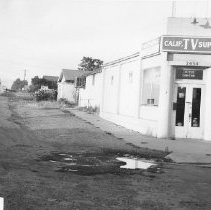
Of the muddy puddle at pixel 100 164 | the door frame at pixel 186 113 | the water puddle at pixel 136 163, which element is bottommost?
the water puddle at pixel 136 163

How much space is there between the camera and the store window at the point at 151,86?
64.6 feet

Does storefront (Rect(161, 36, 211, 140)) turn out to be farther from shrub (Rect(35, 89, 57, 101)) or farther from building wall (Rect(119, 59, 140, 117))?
shrub (Rect(35, 89, 57, 101))

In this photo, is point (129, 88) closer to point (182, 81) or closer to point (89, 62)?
point (182, 81)

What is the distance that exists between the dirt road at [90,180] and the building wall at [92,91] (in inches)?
895

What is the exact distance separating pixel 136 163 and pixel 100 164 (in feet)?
3.87


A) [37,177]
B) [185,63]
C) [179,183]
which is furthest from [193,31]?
[37,177]

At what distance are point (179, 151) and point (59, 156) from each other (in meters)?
4.68

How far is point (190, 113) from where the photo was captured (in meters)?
18.8

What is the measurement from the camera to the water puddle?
11.3 m

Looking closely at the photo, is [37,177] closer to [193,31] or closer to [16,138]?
[16,138]

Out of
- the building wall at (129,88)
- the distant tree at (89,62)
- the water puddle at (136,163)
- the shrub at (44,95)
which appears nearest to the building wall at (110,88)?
the building wall at (129,88)

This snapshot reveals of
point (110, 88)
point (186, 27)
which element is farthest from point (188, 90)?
point (110, 88)

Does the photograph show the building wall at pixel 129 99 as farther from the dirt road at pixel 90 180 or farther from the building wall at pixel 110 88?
the dirt road at pixel 90 180

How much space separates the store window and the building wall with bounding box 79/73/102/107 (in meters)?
14.9
